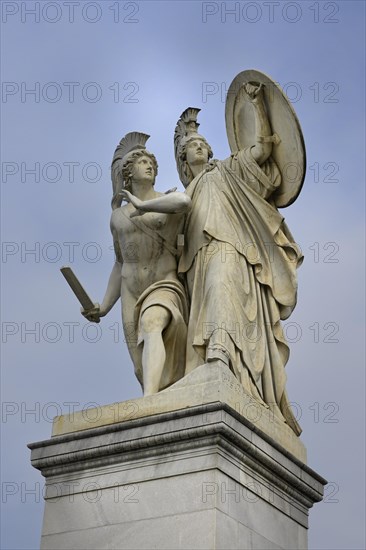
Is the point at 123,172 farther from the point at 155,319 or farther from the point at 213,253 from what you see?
the point at 155,319

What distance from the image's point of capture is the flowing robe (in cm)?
1316

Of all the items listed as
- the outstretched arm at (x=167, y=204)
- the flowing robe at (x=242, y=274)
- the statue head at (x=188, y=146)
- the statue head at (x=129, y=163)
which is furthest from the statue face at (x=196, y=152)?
the outstretched arm at (x=167, y=204)

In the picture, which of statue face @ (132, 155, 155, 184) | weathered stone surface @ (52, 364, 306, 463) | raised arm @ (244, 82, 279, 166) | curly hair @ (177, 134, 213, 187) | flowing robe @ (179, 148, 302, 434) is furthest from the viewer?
curly hair @ (177, 134, 213, 187)

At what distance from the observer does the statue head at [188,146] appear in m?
14.8

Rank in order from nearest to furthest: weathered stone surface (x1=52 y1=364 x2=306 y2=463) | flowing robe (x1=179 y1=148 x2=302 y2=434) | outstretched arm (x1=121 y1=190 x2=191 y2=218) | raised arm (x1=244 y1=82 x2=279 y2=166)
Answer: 1. weathered stone surface (x1=52 y1=364 x2=306 y2=463)
2. flowing robe (x1=179 y1=148 x2=302 y2=434)
3. outstretched arm (x1=121 y1=190 x2=191 y2=218)
4. raised arm (x1=244 y1=82 x2=279 y2=166)

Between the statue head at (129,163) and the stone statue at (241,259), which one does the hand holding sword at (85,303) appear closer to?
the statue head at (129,163)

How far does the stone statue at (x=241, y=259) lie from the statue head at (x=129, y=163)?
22.4 inches

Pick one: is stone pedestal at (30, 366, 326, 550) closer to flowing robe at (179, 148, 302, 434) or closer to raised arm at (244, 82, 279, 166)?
flowing robe at (179, 148, 302, 434)

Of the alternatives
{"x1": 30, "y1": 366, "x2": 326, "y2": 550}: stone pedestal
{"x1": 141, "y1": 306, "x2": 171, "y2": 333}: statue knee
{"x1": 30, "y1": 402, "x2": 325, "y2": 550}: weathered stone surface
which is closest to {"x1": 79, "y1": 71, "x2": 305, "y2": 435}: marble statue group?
{"x1": 141, "y1": 306, "x2": 171, "y2": 333}: statue knee

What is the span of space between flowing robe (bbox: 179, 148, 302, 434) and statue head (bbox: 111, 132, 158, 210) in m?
0.59

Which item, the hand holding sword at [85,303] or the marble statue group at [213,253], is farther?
the hand holding sword at [85,303]

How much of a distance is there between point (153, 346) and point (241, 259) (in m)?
1.50

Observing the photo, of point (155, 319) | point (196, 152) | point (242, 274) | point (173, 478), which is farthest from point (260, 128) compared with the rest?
point (173, 478)

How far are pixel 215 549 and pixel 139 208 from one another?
4.05m
